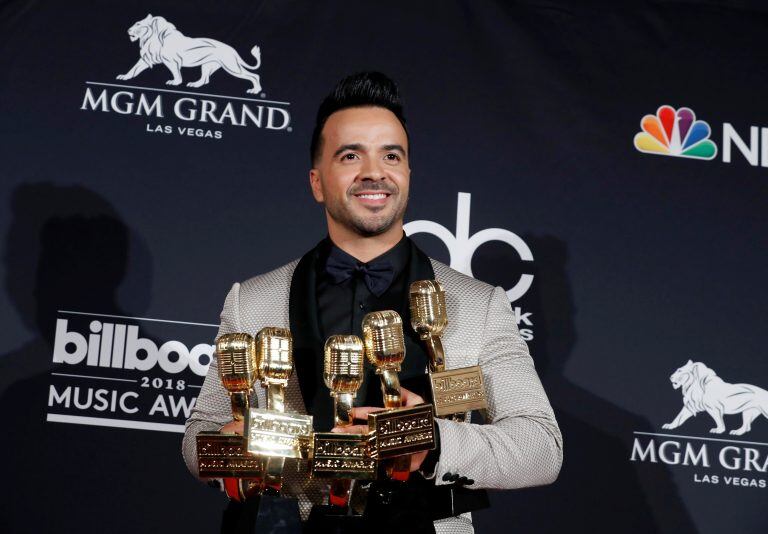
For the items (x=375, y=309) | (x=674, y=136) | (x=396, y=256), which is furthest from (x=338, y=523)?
(x=674, y=136)

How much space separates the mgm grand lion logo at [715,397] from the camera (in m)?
3.04

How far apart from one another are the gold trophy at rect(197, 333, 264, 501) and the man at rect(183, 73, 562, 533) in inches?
13.2

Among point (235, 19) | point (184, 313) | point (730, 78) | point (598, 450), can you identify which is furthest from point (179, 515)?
point (730, 78)

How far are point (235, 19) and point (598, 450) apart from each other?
173 cm

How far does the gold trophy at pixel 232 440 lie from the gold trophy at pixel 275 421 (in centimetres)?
2

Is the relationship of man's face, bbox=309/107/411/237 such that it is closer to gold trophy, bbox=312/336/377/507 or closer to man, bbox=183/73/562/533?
man, bbox=183/73/562/533

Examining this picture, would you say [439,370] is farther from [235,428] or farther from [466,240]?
[466,240]

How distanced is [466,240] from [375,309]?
3.29 ft

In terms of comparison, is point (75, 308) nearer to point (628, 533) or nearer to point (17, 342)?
point (17, 342)

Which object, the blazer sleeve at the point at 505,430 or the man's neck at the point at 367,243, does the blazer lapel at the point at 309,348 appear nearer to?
the man's neck at the point at 367,243

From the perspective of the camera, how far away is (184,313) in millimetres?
2996

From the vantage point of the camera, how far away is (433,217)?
3.11 metres

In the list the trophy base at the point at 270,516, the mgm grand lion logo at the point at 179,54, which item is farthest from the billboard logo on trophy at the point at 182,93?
the trophy base at the point at 270,516

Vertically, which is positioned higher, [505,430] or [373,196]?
[373,196]
